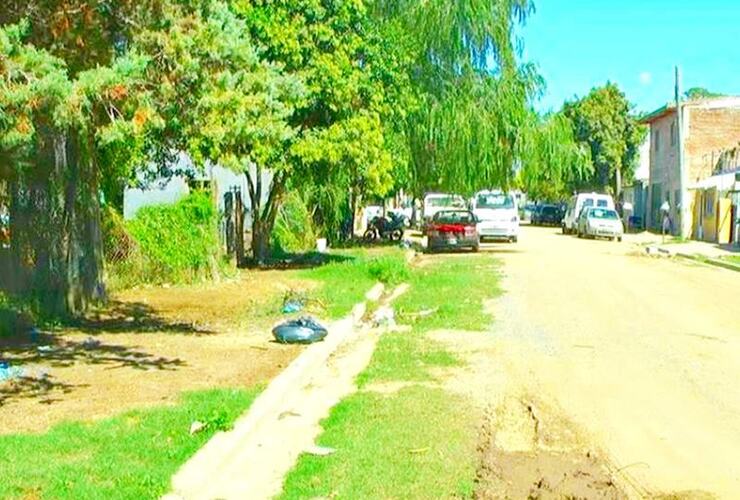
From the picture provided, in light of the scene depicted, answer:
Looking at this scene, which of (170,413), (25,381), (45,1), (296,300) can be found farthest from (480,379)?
(296,300)

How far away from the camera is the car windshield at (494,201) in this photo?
135 ft

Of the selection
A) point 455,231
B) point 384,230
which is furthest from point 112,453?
point 384,230

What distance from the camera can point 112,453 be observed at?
7125mm

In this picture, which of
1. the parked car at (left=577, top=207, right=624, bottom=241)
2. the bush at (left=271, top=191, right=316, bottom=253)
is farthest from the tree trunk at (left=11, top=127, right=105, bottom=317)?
the parked car at (left=577, top=207, right=624, bottom=241)

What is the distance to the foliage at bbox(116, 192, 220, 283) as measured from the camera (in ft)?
65.5

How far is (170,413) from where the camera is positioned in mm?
8477

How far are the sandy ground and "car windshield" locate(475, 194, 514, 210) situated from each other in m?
23.5

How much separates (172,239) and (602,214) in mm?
33642

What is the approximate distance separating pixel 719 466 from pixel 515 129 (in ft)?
91.3

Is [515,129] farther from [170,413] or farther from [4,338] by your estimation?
[170,413]

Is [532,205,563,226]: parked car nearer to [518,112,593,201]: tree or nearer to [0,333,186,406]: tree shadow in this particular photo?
[518,112,593,201]: tree

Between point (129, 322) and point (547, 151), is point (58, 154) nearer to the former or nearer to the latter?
point (129, 322)

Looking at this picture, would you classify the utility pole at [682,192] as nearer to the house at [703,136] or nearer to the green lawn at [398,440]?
the house at [703,136]

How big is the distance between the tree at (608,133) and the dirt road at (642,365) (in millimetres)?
52523
